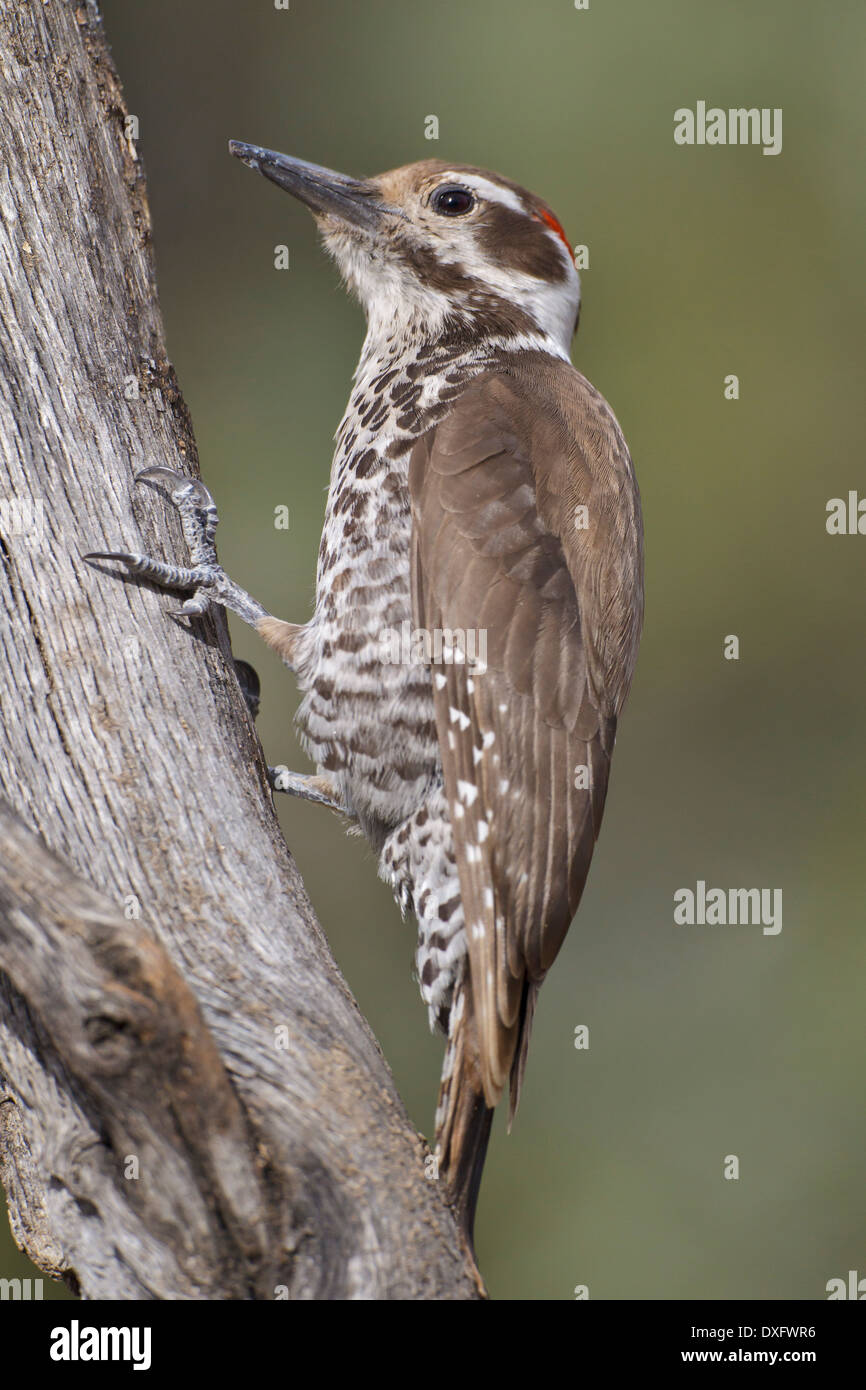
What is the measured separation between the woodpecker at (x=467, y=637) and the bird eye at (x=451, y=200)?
0.60 feet

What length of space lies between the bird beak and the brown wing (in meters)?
0.61

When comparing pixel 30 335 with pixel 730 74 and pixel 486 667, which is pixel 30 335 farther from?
pixel 730 74

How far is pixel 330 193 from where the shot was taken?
10.3 ft

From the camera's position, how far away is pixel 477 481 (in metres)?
2.64

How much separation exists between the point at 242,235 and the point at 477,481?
452 centimetres

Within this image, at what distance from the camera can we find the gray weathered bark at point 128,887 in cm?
174

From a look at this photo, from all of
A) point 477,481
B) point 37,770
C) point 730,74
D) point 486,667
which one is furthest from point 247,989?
point 730,74

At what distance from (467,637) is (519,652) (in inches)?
4.0

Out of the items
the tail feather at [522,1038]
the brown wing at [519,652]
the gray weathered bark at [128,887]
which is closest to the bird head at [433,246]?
the brown wing at [519,652]

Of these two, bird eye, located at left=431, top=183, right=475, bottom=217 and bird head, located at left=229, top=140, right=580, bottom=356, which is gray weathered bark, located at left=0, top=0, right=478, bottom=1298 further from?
bird eye, located at left=431, top=183, right=475, bottom=217
